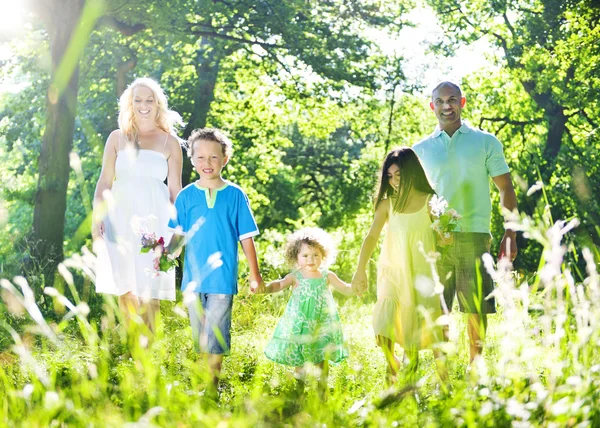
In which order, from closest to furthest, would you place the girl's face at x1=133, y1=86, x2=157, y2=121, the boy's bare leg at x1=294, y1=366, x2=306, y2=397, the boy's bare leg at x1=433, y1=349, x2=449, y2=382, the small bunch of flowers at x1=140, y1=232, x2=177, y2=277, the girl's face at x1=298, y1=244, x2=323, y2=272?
the boy's bare leg at x1=433, y1=349, x2=449, y2=382 → the boy's bare leg at x1=294, y1=366, x2=306, y2=397 → the small bunch of flowers at x1=140, y1=232, x2=177, y2=277 → the girl's face at x1=298, y1=244, x2=323, y2=272 → the girl's face at x1=133, y1=86, x2=157, y2=121

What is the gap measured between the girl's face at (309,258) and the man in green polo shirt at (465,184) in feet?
2.68

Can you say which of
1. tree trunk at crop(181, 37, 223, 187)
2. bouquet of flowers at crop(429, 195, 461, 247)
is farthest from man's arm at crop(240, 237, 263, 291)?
tree trunk at crop(181, 37, 223, 187)

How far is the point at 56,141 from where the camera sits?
11.5 metres

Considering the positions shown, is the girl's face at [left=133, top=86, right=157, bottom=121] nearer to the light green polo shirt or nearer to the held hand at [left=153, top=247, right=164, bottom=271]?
the held hand at [left=153, top=247, right=164, bottom=271]

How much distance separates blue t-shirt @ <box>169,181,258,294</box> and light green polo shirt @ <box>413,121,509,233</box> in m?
1.32

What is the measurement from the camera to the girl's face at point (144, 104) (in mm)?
5340

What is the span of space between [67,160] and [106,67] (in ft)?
12.4

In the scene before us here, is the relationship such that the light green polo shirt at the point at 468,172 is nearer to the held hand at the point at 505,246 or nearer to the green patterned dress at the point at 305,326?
the held hand at the point at 505,246

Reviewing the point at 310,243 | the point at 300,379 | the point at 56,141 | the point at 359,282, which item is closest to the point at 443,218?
the point at 359,282

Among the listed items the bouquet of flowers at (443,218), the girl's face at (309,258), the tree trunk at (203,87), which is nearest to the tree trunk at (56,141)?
the tree trunk at (203,87)

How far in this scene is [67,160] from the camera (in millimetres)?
11750

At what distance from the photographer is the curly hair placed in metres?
5.02

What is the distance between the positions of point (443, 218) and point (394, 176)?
0.42 metres

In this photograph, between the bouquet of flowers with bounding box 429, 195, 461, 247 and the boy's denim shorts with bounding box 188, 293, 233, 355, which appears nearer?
the boy's denim shorts with bounding box 188, 293, 233, 355
